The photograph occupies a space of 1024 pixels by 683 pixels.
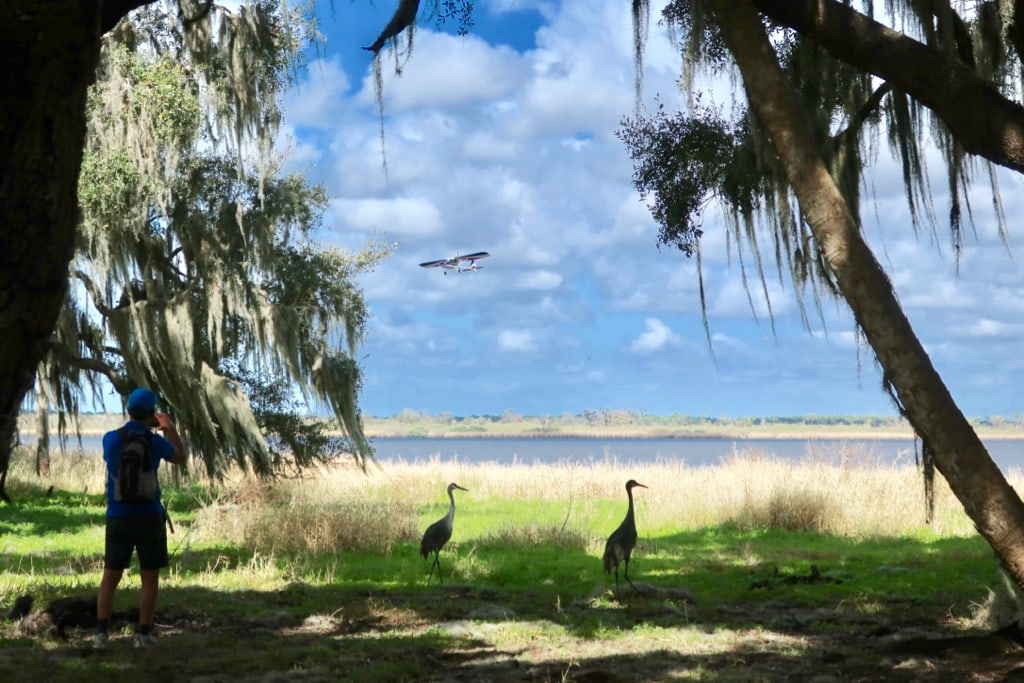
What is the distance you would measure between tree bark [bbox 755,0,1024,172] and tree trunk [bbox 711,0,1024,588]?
0.50m

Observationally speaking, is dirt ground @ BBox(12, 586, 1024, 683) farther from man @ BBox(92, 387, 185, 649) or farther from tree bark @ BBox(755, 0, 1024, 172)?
tree bark @ BBox(755, 0, 1024, 172)

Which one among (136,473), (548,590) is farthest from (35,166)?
(548,590)

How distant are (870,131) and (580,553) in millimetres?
6118

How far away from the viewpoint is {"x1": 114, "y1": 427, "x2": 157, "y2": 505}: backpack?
21.7 feet

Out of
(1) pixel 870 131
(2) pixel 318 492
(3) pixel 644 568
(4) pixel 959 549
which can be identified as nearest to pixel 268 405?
(2) pixel 318 492

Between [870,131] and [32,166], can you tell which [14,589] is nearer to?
[32,166]

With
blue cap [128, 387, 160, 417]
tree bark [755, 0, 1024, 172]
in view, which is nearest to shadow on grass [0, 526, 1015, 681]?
blue cap [128, 387, 160, 417]

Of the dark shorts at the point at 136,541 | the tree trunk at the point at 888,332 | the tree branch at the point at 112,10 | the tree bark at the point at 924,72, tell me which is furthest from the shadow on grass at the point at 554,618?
the tree branch at the point at 112,10

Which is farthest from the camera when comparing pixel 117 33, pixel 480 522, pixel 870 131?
pixel 480 522

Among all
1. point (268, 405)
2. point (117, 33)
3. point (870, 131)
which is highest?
point (117, 33)

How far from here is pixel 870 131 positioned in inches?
316

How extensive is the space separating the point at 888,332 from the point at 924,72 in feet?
5.18

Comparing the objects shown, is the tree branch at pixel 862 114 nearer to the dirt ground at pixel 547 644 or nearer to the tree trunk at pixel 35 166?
the dirt ground at pixel 547 644

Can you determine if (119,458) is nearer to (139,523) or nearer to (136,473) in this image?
(136,473)
